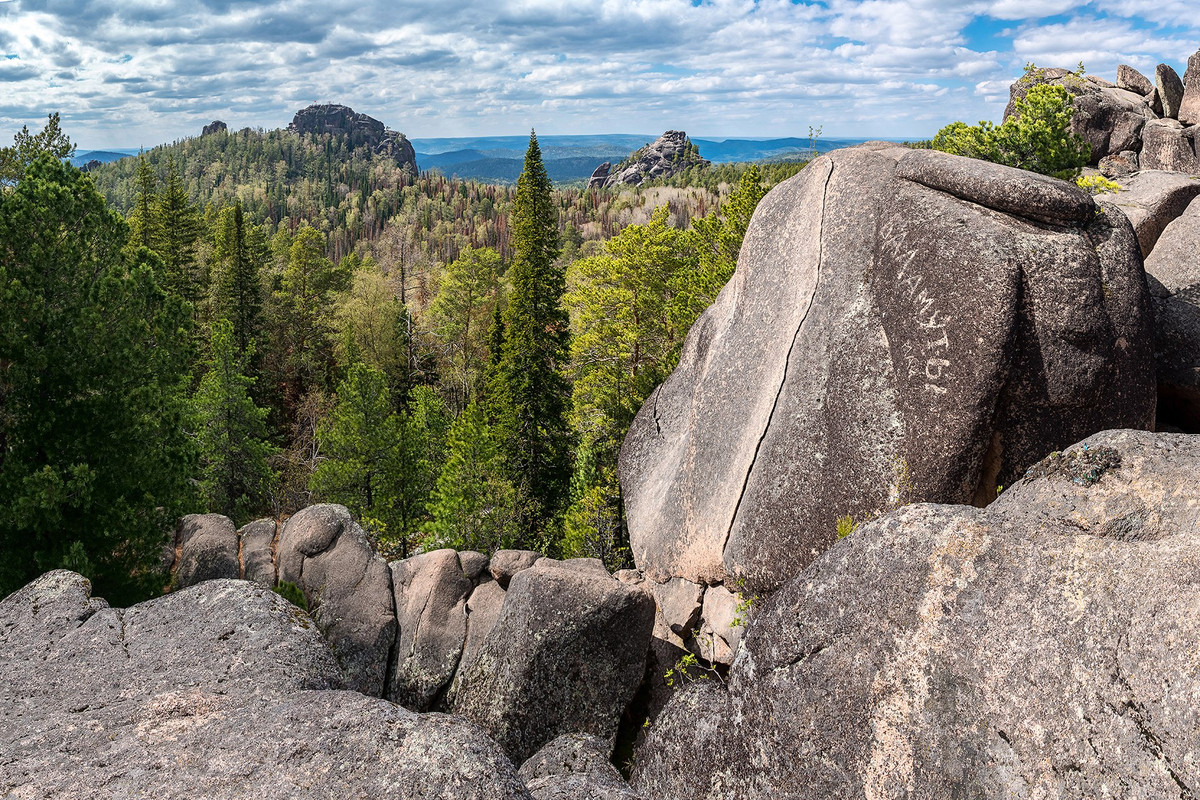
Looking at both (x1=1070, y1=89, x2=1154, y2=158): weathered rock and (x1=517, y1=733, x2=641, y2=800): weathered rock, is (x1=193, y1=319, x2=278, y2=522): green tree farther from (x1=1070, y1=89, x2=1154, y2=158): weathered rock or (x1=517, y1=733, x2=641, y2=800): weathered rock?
(x1=1070, y1=89, x2=1154, y2=158): weathered rock

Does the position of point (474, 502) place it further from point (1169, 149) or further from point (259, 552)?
point (1169, 149)

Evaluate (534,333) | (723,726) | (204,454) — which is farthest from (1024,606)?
(204,454)

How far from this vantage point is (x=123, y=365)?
1628cm

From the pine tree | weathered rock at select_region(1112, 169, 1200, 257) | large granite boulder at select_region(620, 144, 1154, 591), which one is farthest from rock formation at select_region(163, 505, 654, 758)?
weathered rock at select_region(1112, 169, 1200, 257)

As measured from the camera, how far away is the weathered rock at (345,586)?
61.1ft

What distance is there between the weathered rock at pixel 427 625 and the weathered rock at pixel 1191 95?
39.5 metres

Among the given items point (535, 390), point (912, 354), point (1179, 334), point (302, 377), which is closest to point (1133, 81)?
point (1179, 334)

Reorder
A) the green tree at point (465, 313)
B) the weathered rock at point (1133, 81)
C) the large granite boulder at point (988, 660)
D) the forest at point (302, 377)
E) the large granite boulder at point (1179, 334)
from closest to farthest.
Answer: the large granite boulder at point (988, 660)
the large granite boulder at point (1179, 334)
the forest at point (302, 377)
the weathered rock at point (1133, 81)
the green tree at point (465, 313)

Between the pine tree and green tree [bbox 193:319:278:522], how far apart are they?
11.8 metres

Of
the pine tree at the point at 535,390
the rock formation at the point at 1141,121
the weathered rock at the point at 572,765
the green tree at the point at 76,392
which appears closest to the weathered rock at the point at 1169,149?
the rock formation at the point at 1141,121

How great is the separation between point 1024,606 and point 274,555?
19744 mm

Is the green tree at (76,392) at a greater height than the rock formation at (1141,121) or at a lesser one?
lesser

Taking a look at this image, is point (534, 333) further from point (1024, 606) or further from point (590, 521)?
point (1024, 606)

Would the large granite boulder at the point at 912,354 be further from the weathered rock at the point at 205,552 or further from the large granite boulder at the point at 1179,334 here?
the weathered rock at the point at 205,552
